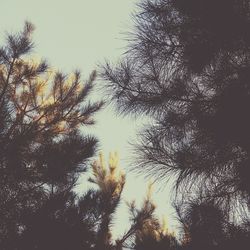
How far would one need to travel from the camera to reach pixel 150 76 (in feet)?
13.9

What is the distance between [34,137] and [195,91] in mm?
2453

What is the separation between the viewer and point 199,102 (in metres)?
3.85

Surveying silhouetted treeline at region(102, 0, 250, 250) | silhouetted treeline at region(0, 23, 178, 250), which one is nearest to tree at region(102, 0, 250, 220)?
silhouetted treeline at region(102, 0, 250, 250)

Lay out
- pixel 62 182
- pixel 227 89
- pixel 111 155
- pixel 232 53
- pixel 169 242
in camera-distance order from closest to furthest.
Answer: pixel 227 89, pixel 232 53, pixel 169 242, pixel 62 182, pixel 111 155

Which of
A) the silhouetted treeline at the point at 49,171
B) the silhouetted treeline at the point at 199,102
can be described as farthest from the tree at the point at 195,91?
the silhouetted treeline at the point at 49,171

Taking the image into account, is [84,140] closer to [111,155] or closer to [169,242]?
[169,242]

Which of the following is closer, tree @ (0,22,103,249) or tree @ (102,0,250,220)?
tree @ (102,0,250,220)

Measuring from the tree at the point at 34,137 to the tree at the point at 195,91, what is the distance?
3.88ft

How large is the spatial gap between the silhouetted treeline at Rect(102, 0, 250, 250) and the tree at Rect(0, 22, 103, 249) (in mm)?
1157

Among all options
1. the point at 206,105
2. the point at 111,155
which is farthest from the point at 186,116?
the point at 111,155

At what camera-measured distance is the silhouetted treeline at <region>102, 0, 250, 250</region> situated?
10.9 feet

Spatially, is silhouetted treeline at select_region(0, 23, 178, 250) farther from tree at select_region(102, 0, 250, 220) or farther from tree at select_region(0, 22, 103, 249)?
tree at select_region(102, 0, 250, 220)

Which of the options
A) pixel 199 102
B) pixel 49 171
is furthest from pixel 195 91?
pixel 49 171

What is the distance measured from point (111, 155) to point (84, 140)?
3.28 m
